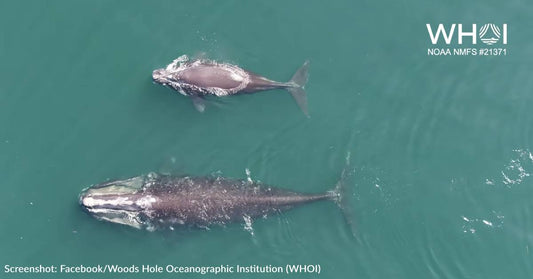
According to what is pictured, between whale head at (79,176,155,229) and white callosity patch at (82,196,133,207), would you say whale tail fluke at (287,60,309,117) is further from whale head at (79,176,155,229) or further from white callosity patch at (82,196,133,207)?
white callosity patch at (82,196,133,207)

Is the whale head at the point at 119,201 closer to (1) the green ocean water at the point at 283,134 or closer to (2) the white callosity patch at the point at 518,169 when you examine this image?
(1) the green ocean water at the point at 283,134

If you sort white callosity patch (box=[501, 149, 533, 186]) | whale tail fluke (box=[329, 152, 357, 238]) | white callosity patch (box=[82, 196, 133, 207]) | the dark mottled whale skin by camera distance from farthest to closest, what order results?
white callosity patch (box=[501, 149, 533, 186])
whale tail fluke (box=[329, 152, 357, 238])
the dark mottled whale skin
white callosity patch (box=[82, 196, 133, 207])

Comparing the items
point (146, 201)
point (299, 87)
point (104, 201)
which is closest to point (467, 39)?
point (299, 87)

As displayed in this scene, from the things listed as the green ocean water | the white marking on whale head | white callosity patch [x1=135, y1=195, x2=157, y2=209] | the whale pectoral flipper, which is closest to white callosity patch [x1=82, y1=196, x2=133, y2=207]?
white callosity patch [x1=135, y1=195, x2=157, y2=209]

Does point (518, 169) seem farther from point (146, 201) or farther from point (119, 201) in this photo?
point (119, 201)

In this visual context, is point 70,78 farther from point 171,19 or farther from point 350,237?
point 350,237

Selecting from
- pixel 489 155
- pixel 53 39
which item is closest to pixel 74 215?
pixel 53 39

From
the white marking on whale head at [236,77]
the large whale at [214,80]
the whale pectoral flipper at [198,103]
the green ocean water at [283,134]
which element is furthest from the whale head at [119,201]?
the white marking on whale head at [236,77]
